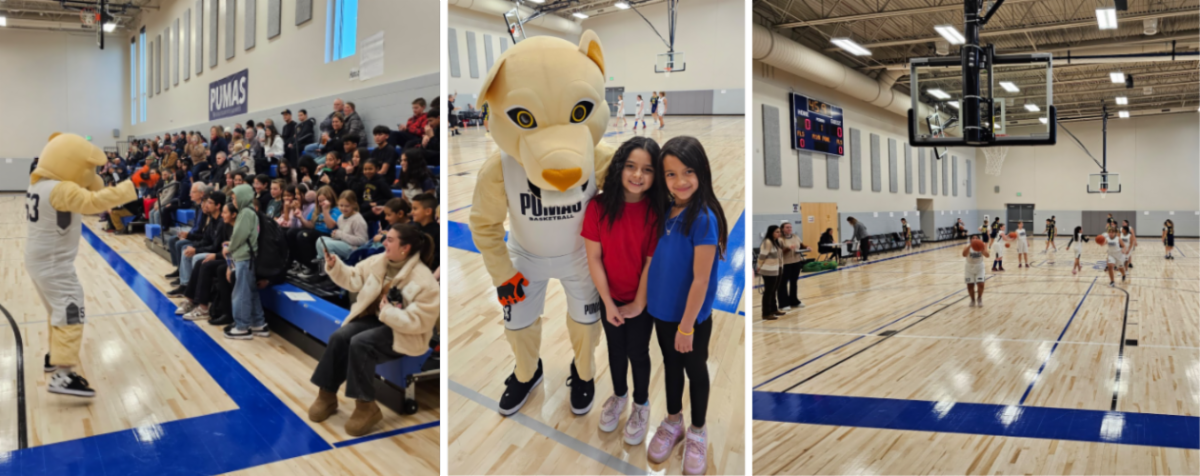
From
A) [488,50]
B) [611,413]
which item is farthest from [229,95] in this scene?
[611,413]

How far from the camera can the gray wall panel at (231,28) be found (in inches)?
189

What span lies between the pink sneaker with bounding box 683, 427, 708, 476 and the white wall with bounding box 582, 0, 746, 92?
37.1 inches

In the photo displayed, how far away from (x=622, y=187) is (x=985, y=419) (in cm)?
379

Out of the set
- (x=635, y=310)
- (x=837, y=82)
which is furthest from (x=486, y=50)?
(x=837, y=82)

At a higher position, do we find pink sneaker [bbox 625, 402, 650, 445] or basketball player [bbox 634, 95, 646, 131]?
basketball player [bbox 634, 95, 646, 131]

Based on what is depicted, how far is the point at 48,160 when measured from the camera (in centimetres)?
352

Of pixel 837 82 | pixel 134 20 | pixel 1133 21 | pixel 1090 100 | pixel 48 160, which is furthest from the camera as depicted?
pixel 837 82

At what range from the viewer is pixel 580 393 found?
1.80 metres

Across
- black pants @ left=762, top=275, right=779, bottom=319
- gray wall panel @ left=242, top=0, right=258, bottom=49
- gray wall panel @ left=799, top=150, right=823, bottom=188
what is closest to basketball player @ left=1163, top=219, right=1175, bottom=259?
gray wall panel @ left=799, top=150, right=823, bottom=188

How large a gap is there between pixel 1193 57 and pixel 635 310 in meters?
11.4

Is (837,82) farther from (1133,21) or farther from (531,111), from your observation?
(531,111)

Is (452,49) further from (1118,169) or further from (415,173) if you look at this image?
(1118,169)

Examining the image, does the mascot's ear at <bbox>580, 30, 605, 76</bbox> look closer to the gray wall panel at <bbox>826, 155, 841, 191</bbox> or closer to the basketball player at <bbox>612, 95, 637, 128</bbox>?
the basketball player at <bbox>612, 95, 637, 128</bbox>

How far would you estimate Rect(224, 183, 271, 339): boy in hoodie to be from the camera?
4.66 m
